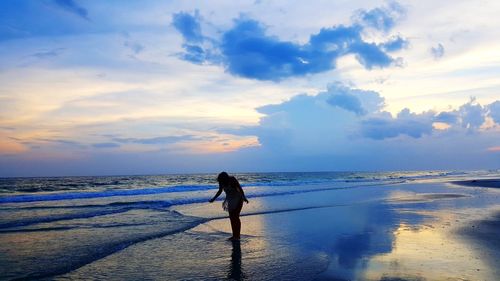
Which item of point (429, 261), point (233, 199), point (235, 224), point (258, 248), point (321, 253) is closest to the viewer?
point (429, 261)

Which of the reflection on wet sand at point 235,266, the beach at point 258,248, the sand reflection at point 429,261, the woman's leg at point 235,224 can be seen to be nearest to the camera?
the sand reflection at point 429,261

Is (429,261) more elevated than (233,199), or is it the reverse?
(233,199)

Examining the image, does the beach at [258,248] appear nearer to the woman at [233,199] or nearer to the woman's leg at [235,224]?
the woman's leg at [235,224]

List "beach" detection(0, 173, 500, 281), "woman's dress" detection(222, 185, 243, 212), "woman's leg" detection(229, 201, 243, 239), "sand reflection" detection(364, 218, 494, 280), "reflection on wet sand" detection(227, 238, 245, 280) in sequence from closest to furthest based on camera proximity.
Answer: "sand reflection" detection(364, 218, 494, 280)
"reflection on wet sand" detection(227, 238, 245, 280)
"beach" detection(0, 173, 500, 281)
"woman's leg" detection(229, 201, 243, 239)
"woman's dress" detection(222, 185, 243, 212)

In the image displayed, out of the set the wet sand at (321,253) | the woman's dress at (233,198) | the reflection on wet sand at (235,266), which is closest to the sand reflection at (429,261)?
the wet sand at (321,253)

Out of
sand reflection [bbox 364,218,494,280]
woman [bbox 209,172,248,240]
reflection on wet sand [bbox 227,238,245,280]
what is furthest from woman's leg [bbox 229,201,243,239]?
sand reflection [bbox 364,218,494,280]

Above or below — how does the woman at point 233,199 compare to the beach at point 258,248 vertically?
above

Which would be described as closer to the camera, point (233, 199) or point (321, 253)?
point (321, 253)

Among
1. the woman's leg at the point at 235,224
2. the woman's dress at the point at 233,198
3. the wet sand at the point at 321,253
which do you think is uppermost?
the woman's dress at the point at 233,198

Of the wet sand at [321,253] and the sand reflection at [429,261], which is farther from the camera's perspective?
the wet sand at [321,253]

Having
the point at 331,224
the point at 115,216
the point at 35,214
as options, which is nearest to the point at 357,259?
the point at 331,224

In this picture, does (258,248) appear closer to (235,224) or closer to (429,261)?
(235,224)

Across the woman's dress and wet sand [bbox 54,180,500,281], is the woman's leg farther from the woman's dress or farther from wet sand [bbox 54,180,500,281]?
wet sand [bbox 54,180,500,281]

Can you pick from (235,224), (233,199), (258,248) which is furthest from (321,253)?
(233,199)
